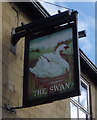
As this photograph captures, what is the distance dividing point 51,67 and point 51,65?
3.1 inches

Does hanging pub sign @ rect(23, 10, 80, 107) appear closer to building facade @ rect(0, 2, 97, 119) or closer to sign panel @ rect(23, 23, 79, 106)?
sign panel @ rect(23, 23, 79, 106)

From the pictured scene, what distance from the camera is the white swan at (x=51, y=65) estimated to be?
9.19 metres

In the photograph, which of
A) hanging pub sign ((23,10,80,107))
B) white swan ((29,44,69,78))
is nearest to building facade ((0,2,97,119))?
hanging pub sign ((23,10,80,107))

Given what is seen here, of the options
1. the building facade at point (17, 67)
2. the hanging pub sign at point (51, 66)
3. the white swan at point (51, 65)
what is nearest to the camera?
the hanging pub sign at point (51, 66)

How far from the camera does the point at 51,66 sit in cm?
938

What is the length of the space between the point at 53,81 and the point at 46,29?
5.25ft

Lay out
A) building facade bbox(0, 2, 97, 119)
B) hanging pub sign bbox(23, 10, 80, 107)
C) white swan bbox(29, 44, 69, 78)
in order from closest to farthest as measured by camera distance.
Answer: hanging pub sign bbox(23, 10, 80, 107), white swan bbox(29, 44, 69, 78), building facade bbox(0, 2, 97, 119)

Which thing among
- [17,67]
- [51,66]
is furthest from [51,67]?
[17,67]

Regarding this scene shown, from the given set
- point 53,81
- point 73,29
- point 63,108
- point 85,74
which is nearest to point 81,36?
point 73,29

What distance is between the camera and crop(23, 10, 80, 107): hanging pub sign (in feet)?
29.3

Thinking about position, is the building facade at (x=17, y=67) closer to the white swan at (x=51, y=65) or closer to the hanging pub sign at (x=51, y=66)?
the hanging pub sign at (x=51, y=66)

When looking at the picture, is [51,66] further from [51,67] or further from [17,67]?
[17,67]

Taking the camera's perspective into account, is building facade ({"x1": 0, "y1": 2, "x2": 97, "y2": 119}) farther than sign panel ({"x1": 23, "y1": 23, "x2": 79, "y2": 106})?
Yes

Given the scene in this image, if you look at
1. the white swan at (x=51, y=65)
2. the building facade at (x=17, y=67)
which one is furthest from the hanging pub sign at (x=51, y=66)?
the building facade at (x=17, y=67)
